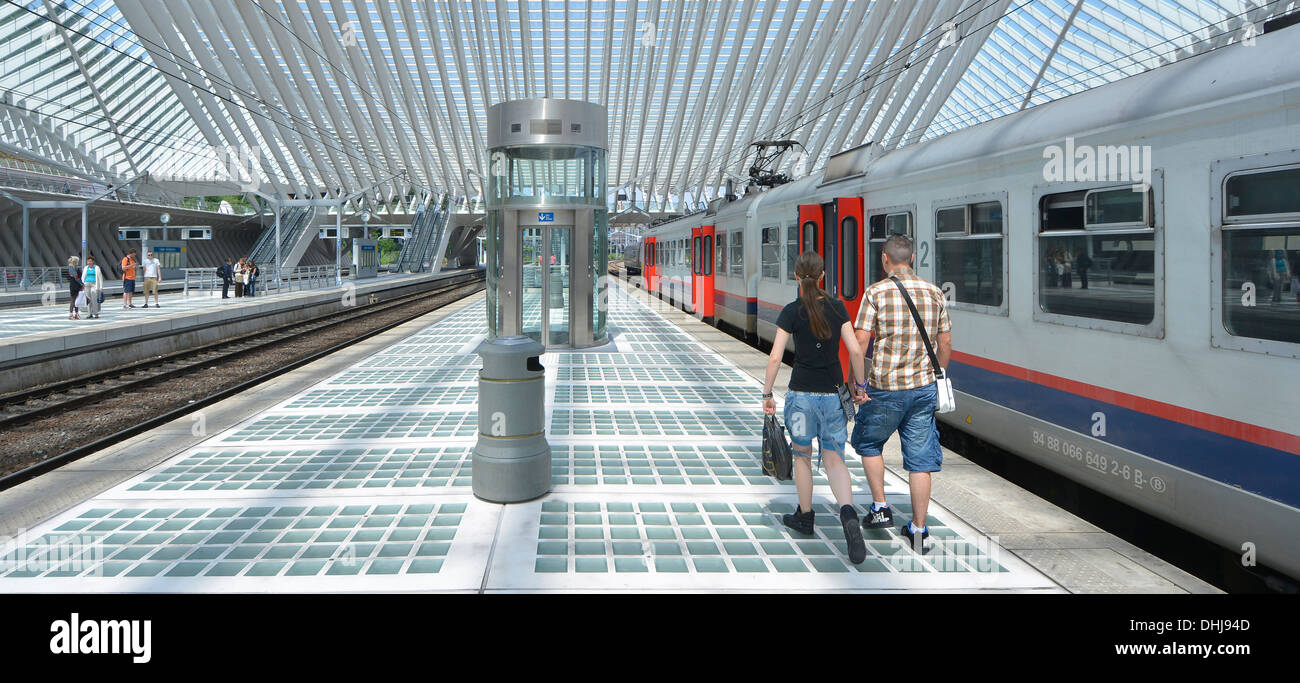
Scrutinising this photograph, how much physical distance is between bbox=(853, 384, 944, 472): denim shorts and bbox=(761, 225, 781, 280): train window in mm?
9482

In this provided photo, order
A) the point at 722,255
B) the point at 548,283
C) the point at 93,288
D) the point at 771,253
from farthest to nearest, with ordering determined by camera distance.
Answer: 1. the point at 93,288
2. the point at 722,255
3. the point at 548,283
4. the point at 771,253

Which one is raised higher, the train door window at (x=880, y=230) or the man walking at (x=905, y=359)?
the train door window at (x=880, y=230)

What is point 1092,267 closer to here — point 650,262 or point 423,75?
point 650,262

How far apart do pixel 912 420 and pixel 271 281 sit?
4185cm

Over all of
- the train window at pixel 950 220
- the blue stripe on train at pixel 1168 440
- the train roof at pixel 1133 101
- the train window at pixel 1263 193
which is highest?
the train roof at pixel 1133 101

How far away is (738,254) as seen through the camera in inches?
682

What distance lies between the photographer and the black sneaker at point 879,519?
4.92 meters

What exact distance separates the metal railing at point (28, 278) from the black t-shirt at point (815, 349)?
35.0 meters

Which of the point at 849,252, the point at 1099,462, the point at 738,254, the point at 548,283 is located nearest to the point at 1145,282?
the point at 1099,462

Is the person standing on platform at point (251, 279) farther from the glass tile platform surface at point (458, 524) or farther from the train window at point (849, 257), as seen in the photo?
the train window at point (849, 257)

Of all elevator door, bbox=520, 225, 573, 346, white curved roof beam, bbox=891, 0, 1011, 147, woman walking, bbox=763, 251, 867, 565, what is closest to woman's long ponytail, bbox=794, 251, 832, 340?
woman walking, bbox=763, 251, 867, 565

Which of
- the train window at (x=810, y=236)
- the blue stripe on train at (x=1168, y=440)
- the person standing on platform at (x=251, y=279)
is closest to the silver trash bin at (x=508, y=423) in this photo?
the blue stripe on train at (x=1168, y=440)

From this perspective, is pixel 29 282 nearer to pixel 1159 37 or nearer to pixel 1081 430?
pixel 1081 430
